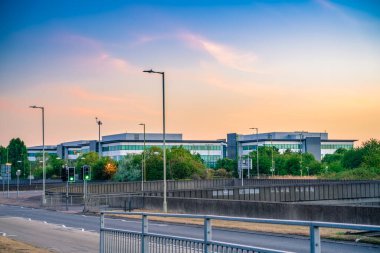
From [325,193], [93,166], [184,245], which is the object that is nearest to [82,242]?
[184,245]

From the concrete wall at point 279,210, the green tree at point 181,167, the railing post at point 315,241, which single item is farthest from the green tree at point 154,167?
the railing post at point 315,241

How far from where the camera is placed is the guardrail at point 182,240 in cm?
638

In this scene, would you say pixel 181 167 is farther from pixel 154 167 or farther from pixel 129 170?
pixel 129 170

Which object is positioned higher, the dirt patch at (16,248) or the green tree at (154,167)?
the green tree at (154,167)

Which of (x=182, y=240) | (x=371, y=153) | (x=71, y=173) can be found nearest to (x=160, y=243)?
(x=182, y=240)

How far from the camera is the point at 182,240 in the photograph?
30.6 feet

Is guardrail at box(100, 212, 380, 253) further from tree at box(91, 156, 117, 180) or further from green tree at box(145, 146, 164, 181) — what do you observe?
tree at box(91, 156, 117, 180)

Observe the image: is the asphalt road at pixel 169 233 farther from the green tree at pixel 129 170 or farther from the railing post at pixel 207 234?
the green tree at pixel 129 170

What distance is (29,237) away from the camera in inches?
1059

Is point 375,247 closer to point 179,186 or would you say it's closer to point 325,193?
point 325,193

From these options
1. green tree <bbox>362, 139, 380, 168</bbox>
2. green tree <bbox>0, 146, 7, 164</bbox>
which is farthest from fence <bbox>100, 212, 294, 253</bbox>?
green tree <bbox>0, 146, 7, 164</bbox>

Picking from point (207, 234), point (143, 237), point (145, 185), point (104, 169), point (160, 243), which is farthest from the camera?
point (104, 169)

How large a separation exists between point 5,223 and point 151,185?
5626cm

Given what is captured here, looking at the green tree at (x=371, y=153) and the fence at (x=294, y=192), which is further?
the green tree at (x=371, y=153)
